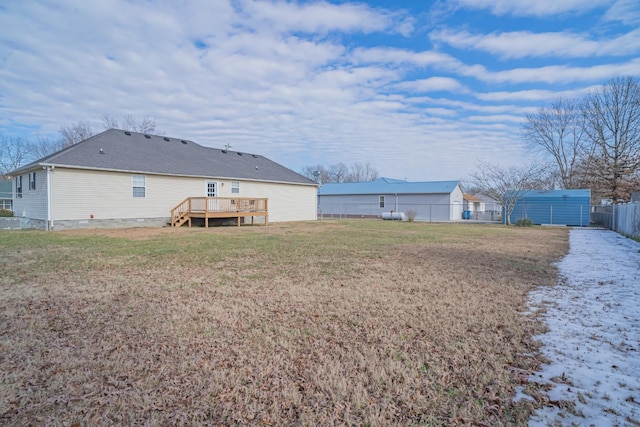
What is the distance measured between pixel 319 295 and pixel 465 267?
4.00 meters

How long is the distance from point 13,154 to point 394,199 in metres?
42.9

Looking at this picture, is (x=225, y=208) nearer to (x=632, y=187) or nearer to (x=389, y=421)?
(x=389, y=421)

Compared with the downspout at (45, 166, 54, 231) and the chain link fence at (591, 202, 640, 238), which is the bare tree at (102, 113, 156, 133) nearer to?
the downspout at (45, 166, 54, 231)

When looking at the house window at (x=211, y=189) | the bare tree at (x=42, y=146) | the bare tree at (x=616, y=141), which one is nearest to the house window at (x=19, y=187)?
the house window at (x=211, y=189)

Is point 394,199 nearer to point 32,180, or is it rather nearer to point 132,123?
point 32,180

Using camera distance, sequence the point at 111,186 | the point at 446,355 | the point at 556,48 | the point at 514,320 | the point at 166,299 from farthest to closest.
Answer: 1. the point at 111,186
2. the point at 556,48
3. the point at 166,299
4. the point at 514,320
5. the point at 446,355

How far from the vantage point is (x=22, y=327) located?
379cm

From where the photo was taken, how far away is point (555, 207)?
25.2 meters

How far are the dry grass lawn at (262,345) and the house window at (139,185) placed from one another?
33.0ft

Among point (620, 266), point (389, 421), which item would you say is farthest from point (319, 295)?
point (620, 266)

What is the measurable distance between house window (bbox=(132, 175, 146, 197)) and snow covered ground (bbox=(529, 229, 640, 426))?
55.4 feet

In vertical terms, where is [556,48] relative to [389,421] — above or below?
above

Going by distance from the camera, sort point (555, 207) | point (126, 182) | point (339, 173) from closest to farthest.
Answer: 1. point (126, 182)
2. point (555, 207)
3. point (339, 173)

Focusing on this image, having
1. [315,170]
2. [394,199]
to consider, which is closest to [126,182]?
[394,199]
